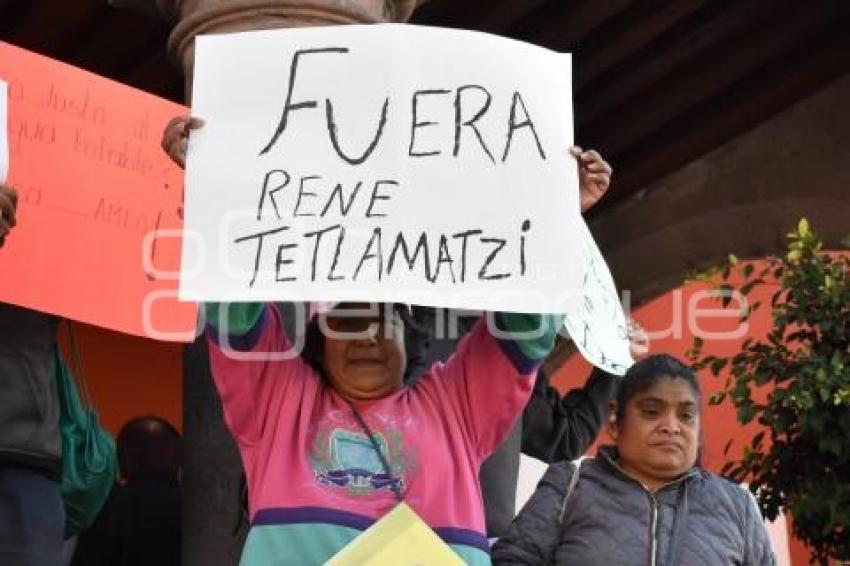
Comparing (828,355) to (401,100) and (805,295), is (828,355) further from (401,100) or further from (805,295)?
(401,100)

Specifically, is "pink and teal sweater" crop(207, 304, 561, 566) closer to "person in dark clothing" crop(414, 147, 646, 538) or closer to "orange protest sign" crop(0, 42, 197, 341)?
"person in dark clothing" crop(414, 147, 646, 538)

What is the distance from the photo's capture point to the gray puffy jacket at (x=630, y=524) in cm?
328

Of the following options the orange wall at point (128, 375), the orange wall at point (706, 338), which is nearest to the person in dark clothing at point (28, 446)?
the orange wall at point (128, 375)

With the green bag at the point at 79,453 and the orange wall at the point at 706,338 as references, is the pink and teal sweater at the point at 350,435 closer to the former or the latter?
the green bag at the point at 79,453

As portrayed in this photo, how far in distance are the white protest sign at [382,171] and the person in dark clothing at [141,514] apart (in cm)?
195

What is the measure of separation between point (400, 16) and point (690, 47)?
288 cm

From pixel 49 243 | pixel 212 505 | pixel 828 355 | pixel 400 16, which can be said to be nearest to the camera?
pixel 49 243

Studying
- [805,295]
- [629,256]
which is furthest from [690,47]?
[805,295]

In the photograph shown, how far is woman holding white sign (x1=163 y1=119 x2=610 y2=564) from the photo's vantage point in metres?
3.02

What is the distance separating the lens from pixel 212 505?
4023 millimetres

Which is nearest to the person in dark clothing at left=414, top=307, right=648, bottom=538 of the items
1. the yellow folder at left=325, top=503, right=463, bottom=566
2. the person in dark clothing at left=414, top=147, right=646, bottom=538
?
the person in dark clothing at left=414, top=147, right=646, bottom=538

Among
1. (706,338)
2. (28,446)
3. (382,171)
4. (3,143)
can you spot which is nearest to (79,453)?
(28,446)

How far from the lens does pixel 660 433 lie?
3.41 m

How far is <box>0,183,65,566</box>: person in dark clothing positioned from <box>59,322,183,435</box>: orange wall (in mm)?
4137
